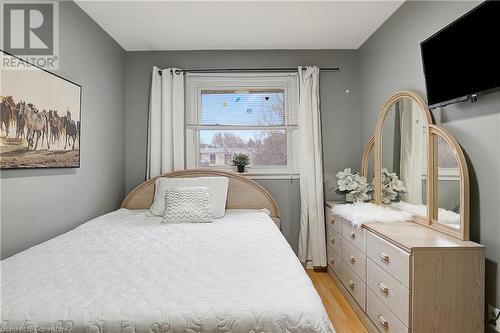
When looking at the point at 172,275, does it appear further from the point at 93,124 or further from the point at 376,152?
the point at 376,152

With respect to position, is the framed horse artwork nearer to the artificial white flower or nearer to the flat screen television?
the artificial white flower

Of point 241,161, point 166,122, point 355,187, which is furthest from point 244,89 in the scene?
point 355,187

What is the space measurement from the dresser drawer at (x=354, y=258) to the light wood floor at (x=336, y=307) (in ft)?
1.10

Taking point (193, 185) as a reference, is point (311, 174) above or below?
above

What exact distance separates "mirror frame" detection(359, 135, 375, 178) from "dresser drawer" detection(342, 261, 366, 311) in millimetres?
1026

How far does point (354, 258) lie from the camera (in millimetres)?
2752

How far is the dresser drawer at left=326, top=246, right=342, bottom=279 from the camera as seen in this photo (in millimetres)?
3187

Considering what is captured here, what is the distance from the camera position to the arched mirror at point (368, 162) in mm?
3291

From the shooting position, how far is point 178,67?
3.79 metres

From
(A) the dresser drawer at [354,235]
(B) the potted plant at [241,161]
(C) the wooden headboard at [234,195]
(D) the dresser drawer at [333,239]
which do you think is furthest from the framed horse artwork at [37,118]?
(D) the dresser drawer at [333,239]

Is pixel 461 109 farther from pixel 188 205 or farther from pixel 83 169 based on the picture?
pixel 83 169

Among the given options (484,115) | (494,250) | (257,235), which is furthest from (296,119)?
(494,250)

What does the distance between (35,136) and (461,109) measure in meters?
2.79

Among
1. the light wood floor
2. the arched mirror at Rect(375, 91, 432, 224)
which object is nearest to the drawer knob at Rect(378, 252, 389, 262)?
the arched mirror at Rect(375, 91, 432, 224)
